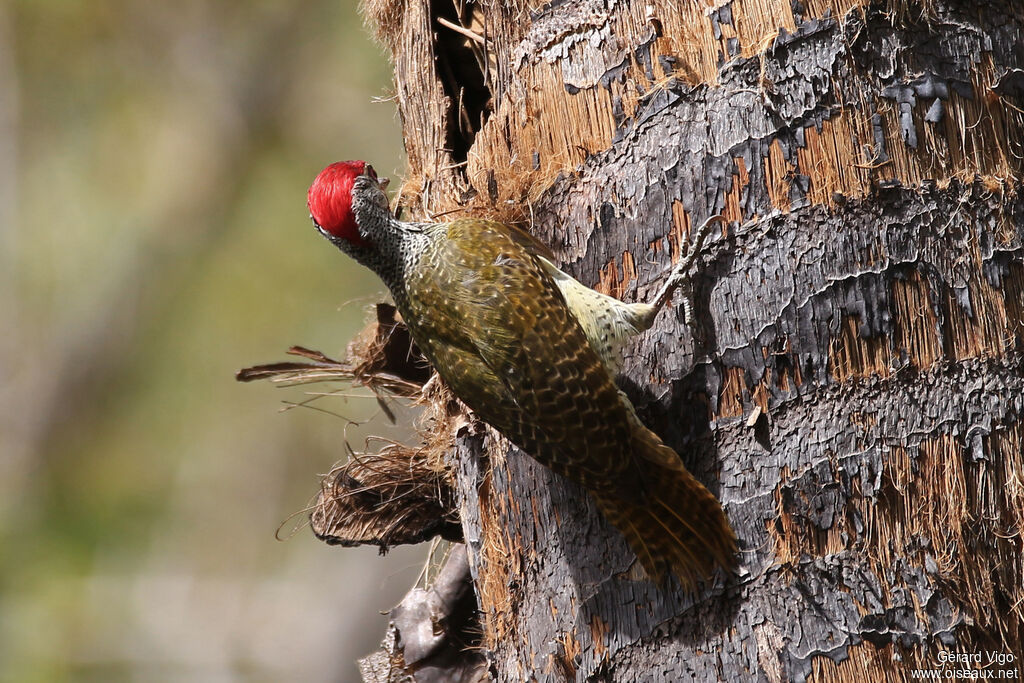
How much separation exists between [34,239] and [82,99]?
180 centimetres

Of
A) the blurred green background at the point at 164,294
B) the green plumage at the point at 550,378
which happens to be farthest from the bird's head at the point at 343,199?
the blurred green background at the point at 164,294

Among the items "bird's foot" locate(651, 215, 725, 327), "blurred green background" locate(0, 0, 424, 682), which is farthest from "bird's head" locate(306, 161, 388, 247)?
"blurred green background" locate(0, 0, 424, 682)

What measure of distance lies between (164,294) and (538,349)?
335 inches

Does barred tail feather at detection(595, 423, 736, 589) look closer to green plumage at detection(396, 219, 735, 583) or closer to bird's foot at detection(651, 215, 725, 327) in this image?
green plumage at detection(396, 219, 735, 583)

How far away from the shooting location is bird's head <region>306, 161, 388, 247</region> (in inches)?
132

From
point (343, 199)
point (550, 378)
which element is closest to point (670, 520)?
point (550, 378)

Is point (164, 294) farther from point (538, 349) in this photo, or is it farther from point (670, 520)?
point (670, 520)

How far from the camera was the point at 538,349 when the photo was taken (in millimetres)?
2889

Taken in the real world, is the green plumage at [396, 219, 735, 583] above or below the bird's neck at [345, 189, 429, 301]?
below

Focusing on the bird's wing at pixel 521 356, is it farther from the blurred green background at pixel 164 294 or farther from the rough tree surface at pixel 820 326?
the blurred green background at pixel 164 294

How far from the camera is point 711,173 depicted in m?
2.59

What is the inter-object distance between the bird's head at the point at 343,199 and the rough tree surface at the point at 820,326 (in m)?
0.96

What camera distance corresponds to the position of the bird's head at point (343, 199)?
132 inches

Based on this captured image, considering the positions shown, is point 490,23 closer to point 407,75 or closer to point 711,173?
point 407,75
